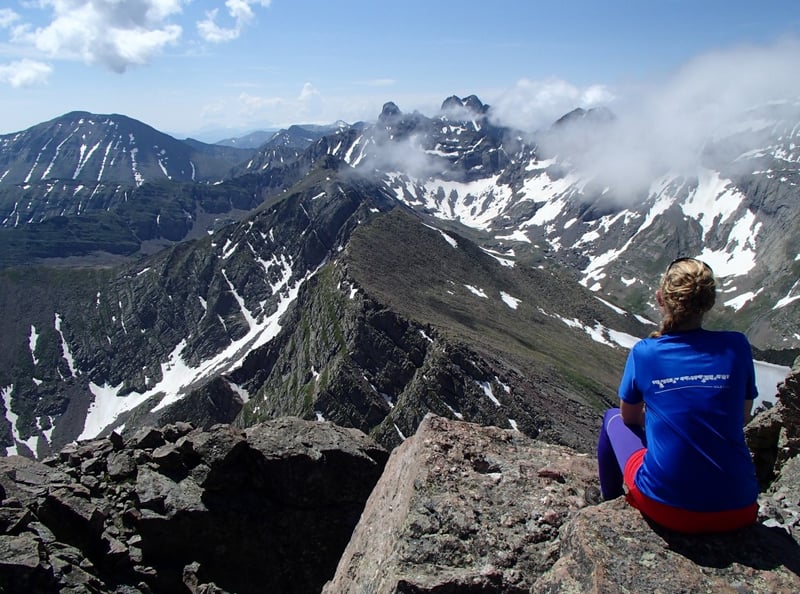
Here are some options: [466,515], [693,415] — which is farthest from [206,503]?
[693,415]

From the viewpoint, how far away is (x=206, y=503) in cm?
1975

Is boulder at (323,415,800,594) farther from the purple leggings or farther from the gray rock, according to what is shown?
the purple leggings

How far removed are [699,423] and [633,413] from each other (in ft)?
5.03

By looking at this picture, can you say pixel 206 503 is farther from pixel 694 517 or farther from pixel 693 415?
pixel 693 415

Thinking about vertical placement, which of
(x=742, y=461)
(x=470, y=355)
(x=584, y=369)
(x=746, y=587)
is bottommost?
(x=584, y=369)

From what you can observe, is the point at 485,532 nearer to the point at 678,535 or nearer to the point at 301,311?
the point at 678,535

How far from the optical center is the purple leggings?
32.2 ft

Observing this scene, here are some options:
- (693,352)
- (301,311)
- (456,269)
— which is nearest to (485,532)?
(693,352)

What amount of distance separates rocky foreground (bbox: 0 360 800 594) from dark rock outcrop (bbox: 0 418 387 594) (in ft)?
0.16

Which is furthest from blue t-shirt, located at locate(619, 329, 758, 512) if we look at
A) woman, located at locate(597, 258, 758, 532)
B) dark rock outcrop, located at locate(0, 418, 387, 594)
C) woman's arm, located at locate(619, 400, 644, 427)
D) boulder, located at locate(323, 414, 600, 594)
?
dark rock outcrop, located at locate(0, 418, 387, 594)

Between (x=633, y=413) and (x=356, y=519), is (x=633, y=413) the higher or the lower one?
the higher one

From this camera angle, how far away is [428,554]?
1159cm

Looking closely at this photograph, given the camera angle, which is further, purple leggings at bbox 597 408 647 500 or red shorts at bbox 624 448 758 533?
purple leggings at bbox 597 408 647 500

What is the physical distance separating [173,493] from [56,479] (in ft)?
12.6
